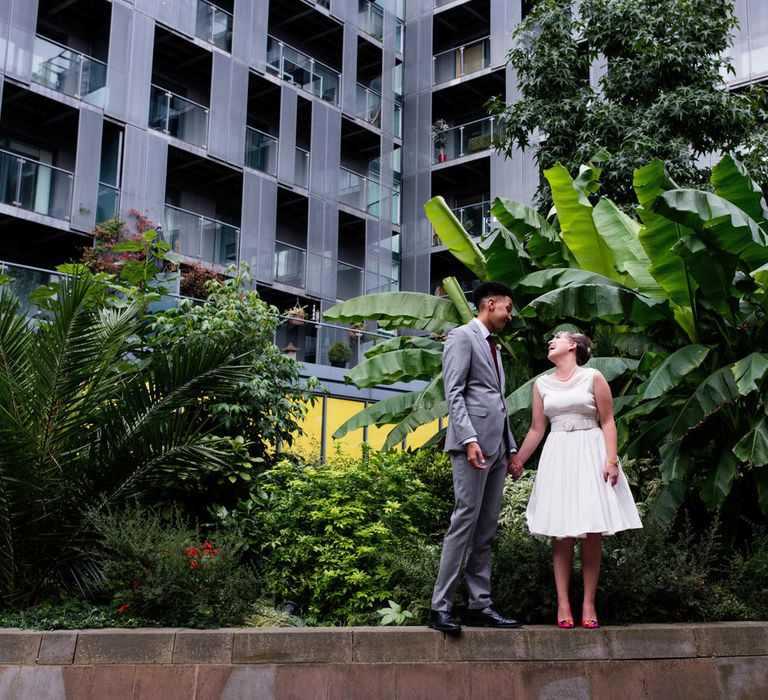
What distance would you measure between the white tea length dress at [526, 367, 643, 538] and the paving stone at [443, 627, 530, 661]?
642 millimetres

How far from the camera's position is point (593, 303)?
322 inches

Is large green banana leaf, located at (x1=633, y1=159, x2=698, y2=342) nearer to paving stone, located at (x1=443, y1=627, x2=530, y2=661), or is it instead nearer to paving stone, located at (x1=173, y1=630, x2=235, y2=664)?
paving stone, located at (x1=443, y1=627, x2=530, y2=661)

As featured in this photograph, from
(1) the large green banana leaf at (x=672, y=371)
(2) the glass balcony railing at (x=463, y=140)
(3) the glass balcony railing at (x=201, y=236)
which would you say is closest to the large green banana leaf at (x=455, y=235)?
(1) the large green banana leaf at (x=672, y=371)

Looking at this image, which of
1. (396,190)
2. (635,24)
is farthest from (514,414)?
(396,190)

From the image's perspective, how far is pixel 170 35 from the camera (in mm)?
23141

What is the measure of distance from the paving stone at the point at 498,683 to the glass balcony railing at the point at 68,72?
61.0ft

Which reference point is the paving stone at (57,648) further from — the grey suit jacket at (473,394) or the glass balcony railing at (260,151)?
the glass balcony railing at (260,151)

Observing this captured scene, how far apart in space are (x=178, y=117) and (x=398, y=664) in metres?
19.9

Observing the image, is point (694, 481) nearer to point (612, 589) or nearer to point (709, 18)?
point (612, 589)

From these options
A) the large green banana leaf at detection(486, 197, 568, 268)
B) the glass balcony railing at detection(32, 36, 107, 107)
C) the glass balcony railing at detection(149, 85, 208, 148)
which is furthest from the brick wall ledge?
the glass balcony railing at detection(149, 85, 208, 148)

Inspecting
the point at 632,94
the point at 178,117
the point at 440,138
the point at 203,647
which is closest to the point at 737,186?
the point at 203,647

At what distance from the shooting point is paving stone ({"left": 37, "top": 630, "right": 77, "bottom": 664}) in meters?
5.63

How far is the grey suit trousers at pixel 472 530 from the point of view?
209 inches

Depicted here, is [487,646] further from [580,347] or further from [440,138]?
[440,138]
